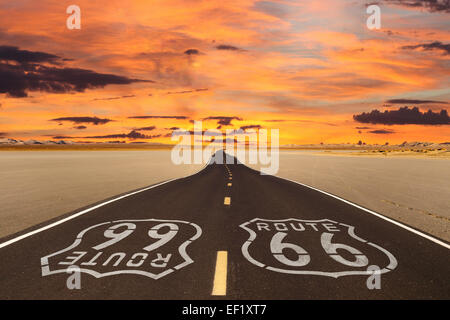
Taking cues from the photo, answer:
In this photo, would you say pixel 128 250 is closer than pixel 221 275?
No

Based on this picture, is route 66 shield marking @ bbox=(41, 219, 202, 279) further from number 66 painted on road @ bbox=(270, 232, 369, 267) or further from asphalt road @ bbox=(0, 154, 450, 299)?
number 66 painted on road @ bbox=(270, 232, 369, 267)

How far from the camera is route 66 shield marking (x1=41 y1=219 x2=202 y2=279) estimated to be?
16.9 ft

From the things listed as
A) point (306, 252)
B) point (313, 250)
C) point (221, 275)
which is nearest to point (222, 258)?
point (221, 275)

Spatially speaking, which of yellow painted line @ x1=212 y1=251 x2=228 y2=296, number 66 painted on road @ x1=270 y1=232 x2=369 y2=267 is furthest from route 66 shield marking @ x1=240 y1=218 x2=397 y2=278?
yellow painted line @ x1=212 y1=251 x2=228 y2=296

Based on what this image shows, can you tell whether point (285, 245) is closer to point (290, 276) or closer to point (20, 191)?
point (290, 276)

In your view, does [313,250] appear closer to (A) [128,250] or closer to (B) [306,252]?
(B) [306,252]

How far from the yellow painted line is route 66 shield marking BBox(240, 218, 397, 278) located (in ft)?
1.31

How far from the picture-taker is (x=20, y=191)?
15172 mm

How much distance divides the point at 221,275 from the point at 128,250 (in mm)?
2022

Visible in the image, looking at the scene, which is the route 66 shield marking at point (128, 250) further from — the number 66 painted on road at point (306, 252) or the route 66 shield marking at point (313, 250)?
the number 66 painted on road at point (306, 252)

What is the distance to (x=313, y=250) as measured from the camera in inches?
243
